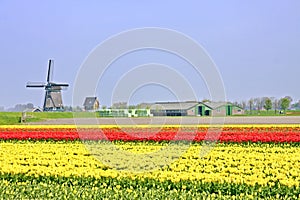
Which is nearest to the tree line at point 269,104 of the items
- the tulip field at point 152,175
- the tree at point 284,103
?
the tree at point 284,103

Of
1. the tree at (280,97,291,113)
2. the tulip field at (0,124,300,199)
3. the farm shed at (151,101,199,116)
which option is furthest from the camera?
the tree at (280,97,291,113)

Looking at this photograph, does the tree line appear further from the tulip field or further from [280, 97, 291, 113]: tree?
the tulip field

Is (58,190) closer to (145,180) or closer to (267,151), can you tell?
(145,180)

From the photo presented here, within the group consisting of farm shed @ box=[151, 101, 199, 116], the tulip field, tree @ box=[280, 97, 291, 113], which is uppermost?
tree @ box=[280, 97, 291, 113]

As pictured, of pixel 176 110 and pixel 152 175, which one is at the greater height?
pixel 176 110

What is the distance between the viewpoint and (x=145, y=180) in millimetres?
7340

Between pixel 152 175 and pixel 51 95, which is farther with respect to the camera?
pixel 51 95

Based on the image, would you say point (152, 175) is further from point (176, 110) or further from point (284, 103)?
point (284, 103)

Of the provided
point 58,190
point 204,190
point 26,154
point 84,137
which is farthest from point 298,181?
point 84,137

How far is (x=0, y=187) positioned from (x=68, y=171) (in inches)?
59.4

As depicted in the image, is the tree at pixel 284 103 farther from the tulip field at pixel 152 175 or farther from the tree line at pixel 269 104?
the tulip field at pixel 152 175

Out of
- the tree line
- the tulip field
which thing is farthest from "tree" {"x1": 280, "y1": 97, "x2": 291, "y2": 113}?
the tulip field

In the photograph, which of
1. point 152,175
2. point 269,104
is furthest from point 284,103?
point 152,175

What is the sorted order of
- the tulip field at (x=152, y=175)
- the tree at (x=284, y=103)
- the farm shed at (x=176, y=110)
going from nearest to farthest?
the tulip field at (x=152, y=175)
the farm shed at (x=176, y=110)
the tree at (x=284, y=103)
